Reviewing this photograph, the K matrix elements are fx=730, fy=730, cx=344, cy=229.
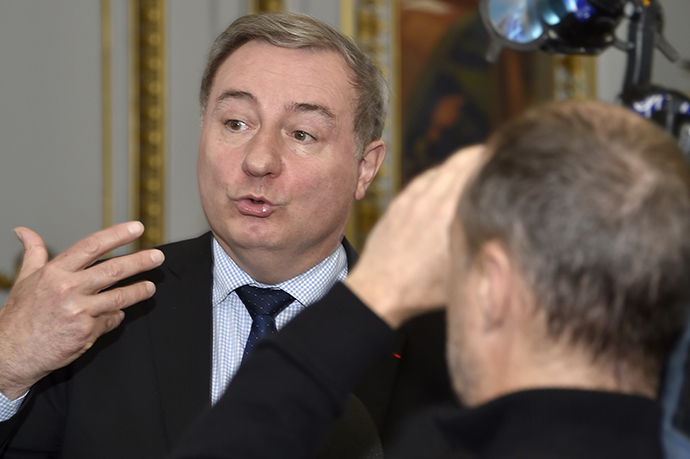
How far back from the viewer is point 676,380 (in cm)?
86

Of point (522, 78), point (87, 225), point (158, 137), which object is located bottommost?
point (87, 225)

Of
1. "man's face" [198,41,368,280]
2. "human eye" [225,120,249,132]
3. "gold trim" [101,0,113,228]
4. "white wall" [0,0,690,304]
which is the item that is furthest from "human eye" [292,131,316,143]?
"gold trim" [101,0,113,228]

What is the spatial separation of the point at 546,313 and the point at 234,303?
1.06 m

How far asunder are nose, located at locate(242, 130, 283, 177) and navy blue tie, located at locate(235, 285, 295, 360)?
279 millimetres

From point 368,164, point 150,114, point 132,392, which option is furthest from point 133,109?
point 132,392

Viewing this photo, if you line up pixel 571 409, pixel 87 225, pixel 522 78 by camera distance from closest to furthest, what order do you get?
pixel 571 409
pixel 87 225
pixel 522 78

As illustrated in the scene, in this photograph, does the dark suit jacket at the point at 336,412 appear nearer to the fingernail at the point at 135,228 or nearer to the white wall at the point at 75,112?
the fingernail at the point at 135,228

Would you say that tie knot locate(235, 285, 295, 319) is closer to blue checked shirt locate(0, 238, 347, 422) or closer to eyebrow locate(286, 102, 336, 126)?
blue checked shirt locate(0, 238, 347, 422)

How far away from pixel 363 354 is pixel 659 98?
1.37m

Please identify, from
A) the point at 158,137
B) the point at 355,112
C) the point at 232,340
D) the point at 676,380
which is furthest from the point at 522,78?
the point at 676,380

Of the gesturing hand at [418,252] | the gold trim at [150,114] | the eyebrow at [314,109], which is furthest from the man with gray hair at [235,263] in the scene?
the gold trim at [150,114]

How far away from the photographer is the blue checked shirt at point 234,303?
5.32ft

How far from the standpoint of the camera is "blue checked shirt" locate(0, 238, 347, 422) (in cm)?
162

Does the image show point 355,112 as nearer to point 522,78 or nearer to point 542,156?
point 542,156
